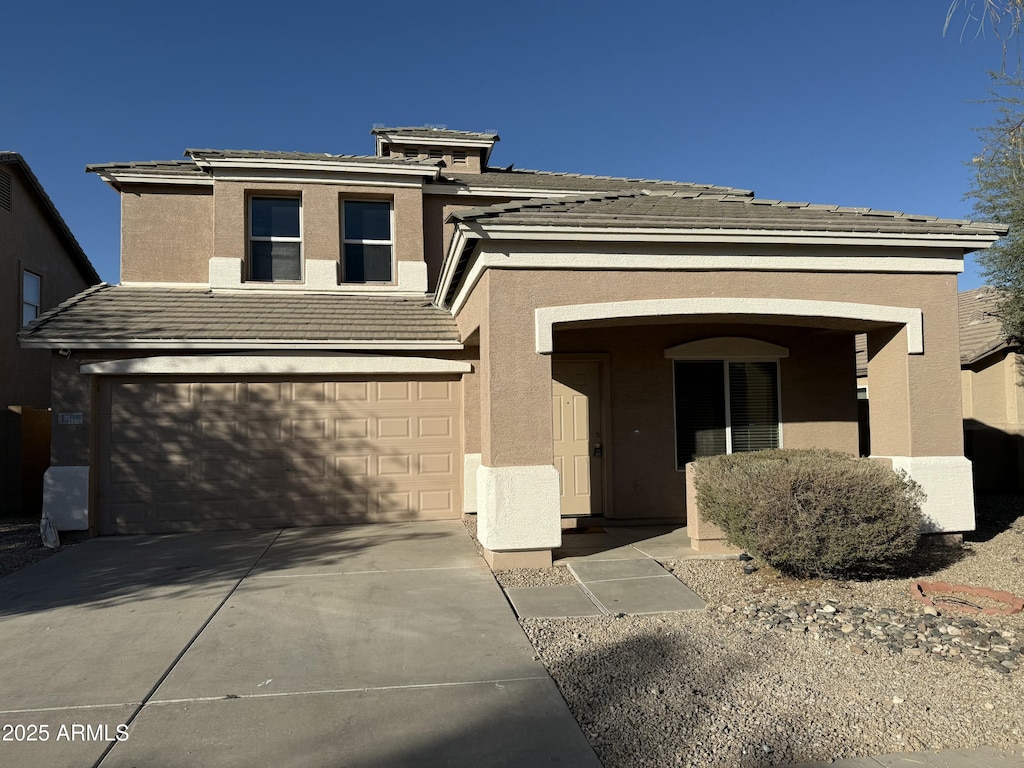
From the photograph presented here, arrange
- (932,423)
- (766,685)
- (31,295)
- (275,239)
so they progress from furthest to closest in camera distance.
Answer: (31,295) → (275,239) → (932,423) → (766,685)

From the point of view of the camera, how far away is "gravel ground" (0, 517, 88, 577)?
8281mm

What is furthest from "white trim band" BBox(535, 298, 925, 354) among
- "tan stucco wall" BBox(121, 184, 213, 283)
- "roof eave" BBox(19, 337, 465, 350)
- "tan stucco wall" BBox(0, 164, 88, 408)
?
"tan stucco wall" BBox(0, 164, 88, 408)

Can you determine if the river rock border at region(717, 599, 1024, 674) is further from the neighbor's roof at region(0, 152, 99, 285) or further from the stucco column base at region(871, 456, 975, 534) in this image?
the neighbor's roof at region(0, 152, 99, 285)

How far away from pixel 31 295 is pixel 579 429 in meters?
14.5

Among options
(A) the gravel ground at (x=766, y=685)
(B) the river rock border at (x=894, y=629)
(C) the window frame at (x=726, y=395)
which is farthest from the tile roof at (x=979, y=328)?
(A) the gravel ground at (x=766, y=685)

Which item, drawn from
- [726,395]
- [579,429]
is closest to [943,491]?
[726,395]

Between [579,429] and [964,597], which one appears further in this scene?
[579,429]

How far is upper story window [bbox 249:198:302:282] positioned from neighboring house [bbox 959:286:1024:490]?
1346 centimetres

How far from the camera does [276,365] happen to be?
10.1 m

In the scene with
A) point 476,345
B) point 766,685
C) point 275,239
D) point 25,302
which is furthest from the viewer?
point 25,302

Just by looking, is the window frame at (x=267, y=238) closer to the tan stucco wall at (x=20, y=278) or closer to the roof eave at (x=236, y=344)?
the roof eave at (x=236, y=344)

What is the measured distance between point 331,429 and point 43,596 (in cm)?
431

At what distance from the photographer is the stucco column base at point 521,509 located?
7270 millimetres

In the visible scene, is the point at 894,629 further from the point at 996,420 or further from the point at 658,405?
the point at 996,420
